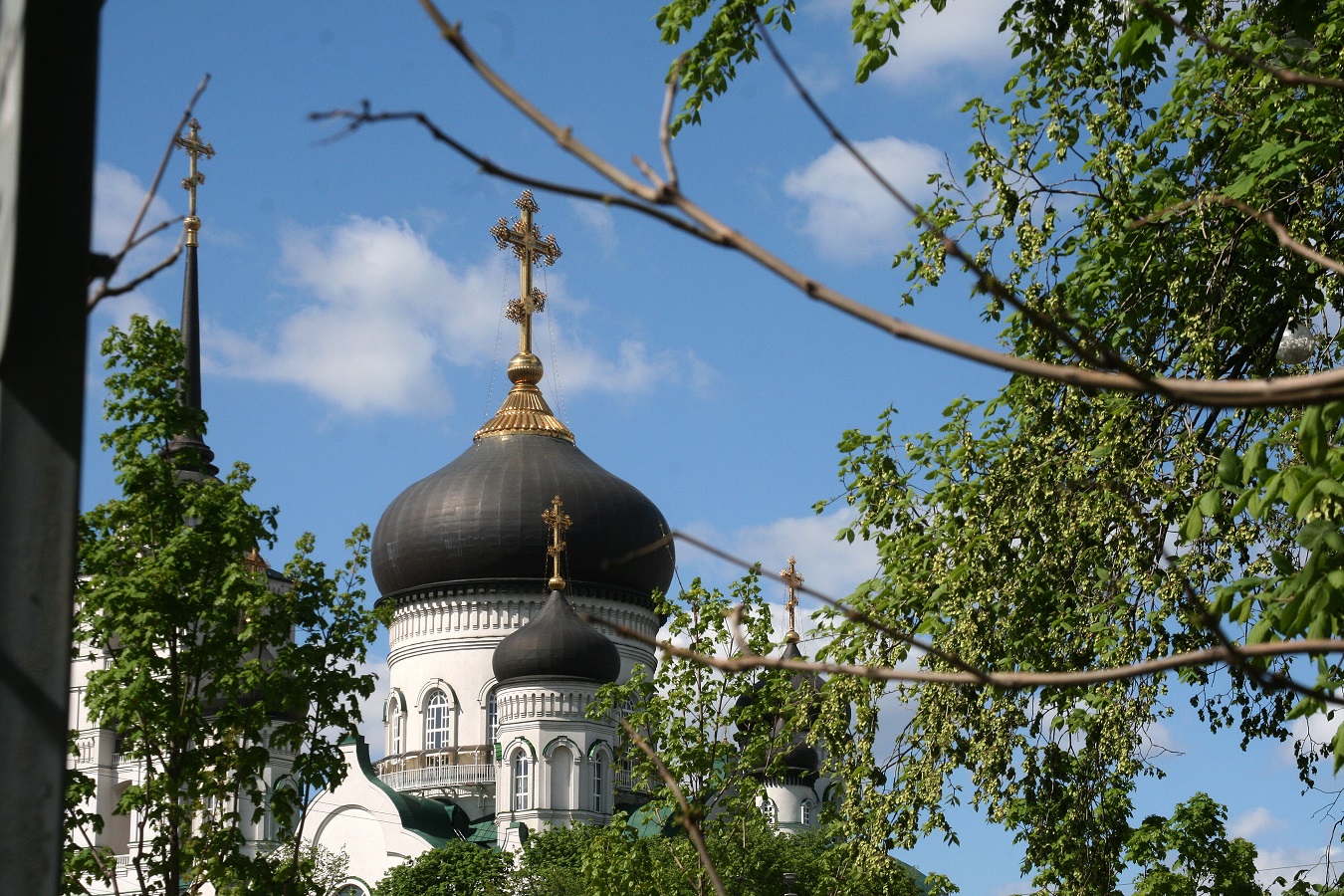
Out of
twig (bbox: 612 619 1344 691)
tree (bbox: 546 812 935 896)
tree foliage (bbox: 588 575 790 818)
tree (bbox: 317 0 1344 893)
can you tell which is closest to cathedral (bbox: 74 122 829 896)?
tree (bbox: 546 812 935 896)

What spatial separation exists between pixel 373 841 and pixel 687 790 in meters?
25.0

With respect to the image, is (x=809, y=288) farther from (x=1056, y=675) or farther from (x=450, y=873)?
(x=450, y=873)

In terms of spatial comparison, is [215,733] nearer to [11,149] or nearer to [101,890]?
[11,149]

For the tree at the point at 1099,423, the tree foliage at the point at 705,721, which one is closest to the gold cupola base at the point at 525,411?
the tree foliage at the point at 705,721

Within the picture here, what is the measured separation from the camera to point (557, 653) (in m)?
41.8

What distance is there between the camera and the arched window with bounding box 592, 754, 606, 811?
41719 millimetres

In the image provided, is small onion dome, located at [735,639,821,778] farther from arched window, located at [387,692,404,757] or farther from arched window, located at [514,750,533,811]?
arched window, located at [387,692,404,757]

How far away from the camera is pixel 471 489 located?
48.1 metres

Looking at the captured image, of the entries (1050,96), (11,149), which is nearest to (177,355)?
(1050,96)

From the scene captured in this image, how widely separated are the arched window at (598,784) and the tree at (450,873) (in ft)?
10.9

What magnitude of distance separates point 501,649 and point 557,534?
3732mm

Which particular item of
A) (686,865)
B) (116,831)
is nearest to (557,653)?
(116,831)

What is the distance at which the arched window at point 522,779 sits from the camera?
41500 mm

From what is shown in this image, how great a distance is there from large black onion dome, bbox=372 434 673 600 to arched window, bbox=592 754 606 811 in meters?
5.96
